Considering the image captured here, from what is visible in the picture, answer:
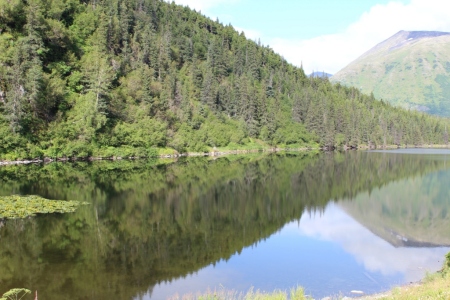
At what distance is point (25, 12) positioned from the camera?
9950 cm

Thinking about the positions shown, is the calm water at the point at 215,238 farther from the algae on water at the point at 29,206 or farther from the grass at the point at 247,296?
the algae on water at the point at 29,206

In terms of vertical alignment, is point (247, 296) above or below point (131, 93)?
below

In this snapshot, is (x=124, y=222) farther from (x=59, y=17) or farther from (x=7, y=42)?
(x=59, y=17)

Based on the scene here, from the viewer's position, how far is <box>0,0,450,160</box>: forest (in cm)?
8500

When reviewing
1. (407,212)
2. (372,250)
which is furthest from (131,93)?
(372,250)

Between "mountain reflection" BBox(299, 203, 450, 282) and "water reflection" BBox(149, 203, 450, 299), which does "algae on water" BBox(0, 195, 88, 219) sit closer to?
"water reflection" BBox(149, 203, 450, 299)

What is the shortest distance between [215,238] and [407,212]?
25078 mm

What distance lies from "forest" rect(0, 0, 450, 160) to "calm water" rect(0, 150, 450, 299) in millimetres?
31314

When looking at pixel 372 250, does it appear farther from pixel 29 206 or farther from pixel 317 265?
pixel 29 206

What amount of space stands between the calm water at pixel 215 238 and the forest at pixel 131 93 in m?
31.3

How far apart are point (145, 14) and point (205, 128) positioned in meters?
79.2

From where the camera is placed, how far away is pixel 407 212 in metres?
43.8

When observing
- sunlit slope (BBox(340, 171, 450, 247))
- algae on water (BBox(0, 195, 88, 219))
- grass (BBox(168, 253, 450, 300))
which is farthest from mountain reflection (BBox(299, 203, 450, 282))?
algae on water (BBox(0, 195, 88, 219))

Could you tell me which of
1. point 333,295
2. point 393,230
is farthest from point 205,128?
point 333,295
